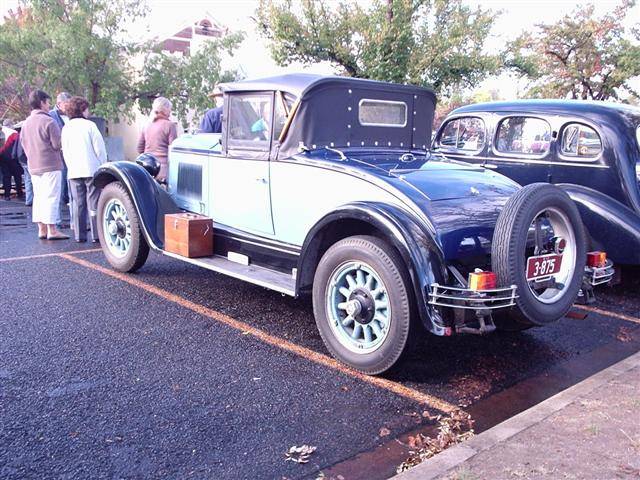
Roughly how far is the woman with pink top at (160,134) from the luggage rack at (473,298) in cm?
441

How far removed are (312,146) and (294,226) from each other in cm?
62

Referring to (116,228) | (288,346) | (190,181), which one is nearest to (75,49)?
(116,228)

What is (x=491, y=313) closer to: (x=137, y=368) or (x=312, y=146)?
(x=312, y=146)

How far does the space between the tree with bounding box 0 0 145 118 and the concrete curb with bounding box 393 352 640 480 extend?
16.1 metres

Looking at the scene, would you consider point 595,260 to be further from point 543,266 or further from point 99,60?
point 99,60

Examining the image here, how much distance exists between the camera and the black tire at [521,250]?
3451 millimetres

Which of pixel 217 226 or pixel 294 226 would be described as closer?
pixel 294 226

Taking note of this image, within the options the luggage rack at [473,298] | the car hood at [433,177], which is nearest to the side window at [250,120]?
the car hood at [433,177]

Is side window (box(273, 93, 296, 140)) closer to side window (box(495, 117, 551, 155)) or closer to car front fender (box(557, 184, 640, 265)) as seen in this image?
car front fender (box(557, 184, 640, 265))

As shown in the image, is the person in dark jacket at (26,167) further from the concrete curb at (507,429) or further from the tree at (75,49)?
the concrete curb at (507,429)

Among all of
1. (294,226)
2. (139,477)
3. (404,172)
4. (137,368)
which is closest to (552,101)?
(404,172)

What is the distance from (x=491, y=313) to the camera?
11.6ft

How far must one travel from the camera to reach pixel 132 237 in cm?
582

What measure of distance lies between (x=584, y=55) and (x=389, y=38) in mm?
8989
